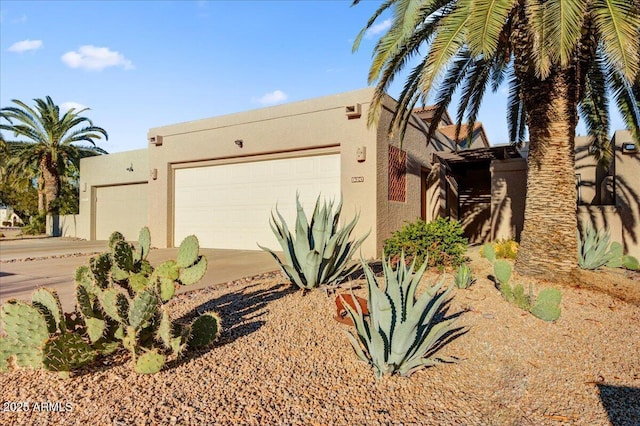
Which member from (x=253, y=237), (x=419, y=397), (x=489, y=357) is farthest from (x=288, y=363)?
(x=253, y=237)

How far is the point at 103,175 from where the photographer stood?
58.5 ft

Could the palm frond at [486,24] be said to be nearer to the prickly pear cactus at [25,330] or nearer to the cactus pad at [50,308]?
the cactus pad at [50,308]

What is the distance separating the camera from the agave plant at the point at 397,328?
3191 mm

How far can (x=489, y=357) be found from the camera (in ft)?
12.5

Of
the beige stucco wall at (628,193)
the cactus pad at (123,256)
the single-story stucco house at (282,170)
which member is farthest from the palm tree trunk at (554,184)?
the cactus pad at (123,256)

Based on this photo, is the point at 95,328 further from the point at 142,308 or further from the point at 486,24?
the point at 486,24

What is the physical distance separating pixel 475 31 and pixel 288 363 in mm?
4992

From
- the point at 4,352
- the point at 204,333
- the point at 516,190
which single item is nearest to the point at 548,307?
the point at 204,333

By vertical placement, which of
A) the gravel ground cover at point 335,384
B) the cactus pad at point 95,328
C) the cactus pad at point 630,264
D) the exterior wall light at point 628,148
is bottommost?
the gravel ground cover at point 335,384

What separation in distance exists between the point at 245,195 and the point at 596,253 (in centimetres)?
879

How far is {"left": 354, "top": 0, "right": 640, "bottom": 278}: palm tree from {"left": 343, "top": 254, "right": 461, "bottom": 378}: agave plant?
3.79 m

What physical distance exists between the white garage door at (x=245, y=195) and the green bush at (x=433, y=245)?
3.76 meters

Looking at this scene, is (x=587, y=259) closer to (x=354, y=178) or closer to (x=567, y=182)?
(x=567, y=182)

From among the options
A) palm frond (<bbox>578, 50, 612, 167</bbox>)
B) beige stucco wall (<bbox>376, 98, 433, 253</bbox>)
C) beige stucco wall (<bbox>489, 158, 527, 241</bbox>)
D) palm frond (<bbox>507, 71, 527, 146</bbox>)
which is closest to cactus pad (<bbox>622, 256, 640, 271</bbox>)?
palm frond (<bbox>578, 50, 612, 167</bbox>)
